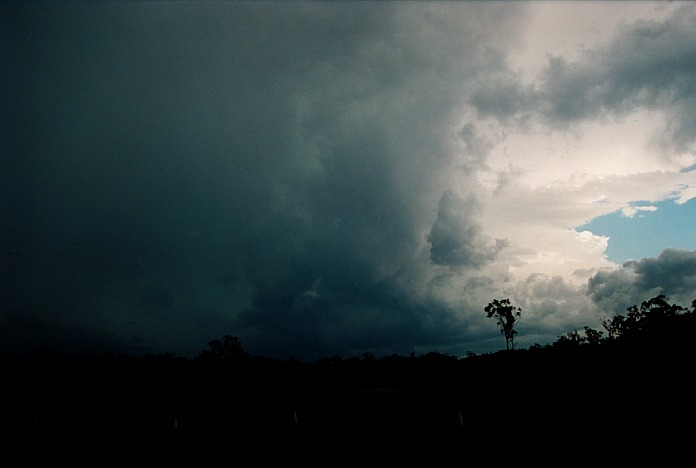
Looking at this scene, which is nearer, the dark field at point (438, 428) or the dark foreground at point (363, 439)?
the dark field at point (438, 428)

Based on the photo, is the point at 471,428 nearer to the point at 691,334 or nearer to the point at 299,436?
the point at 299,436

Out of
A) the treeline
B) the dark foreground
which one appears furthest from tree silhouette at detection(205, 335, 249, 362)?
the dark foreground

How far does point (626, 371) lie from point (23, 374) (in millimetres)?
116354

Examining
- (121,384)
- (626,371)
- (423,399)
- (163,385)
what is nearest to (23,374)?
(121,384)

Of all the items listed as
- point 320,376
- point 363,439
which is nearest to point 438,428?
point 363,439

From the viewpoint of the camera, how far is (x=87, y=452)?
99.5ft

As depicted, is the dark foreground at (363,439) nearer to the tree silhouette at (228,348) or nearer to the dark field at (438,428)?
the dark field at (438,428)

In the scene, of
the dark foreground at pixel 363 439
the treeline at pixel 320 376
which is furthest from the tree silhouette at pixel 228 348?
the dark foreground at pixel 363 439

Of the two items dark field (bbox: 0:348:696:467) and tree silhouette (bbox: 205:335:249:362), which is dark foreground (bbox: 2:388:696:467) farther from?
tree silhouette (bbox: 205:335:249:362)

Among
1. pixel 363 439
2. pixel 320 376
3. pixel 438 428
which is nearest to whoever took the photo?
pixel 363 439

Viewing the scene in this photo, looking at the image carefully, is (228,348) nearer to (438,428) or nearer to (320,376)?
(320,376)

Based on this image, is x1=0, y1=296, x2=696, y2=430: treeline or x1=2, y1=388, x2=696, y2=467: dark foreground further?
x1=0, y1=296, x2=696, y2=430: treeline

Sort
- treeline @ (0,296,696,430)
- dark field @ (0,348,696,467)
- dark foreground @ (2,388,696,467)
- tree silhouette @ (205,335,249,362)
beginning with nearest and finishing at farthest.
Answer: dark field @ (0,348,696,467), dark foreground @ (2,388,696,467), treeline @ (0,296,696,430), tree silhouette @ (205,335,249,362)

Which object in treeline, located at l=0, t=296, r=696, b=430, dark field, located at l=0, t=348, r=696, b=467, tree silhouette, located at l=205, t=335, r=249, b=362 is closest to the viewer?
dark field, located at l=0, t=348, r=696, b=467
